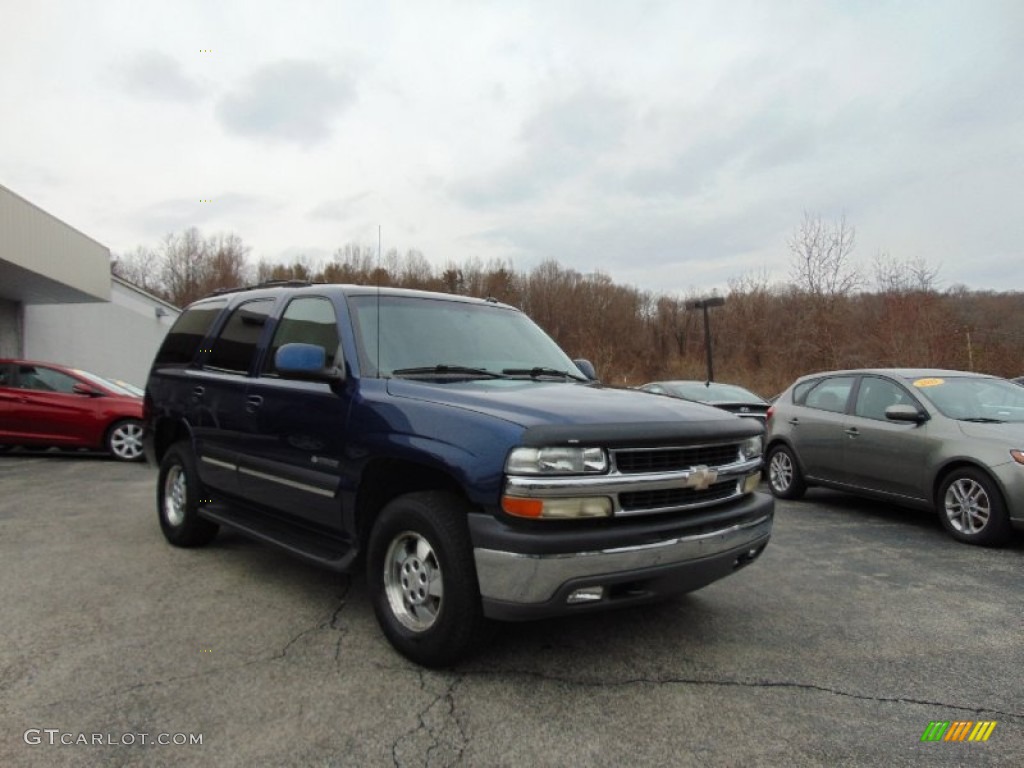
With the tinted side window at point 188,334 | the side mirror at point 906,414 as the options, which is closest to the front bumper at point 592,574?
the tinted side window at point 188,334

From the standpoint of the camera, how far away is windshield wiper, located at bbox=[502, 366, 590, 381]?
4079 mm

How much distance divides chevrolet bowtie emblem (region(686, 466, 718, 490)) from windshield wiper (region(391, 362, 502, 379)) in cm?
123

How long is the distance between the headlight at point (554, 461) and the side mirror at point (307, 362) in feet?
4.33

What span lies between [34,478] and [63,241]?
8493 millimetres

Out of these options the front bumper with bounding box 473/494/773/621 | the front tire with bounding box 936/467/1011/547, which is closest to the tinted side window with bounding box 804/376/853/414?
the front tire with bounding box 936/467/1011/547

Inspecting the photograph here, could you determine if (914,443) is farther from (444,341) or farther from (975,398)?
(444,341)

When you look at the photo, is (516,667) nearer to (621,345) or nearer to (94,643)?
(94,643)

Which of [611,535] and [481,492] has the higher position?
[481,492]

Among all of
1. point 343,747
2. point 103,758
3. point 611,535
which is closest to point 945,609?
point 611,535

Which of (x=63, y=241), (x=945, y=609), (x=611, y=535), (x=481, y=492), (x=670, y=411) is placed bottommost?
(x=945, y=609)

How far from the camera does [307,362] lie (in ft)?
12.0

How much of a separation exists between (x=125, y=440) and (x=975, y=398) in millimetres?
11333

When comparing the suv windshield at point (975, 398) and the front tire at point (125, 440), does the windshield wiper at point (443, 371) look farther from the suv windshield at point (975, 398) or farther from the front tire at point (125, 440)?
the front tire at point (125, 440)

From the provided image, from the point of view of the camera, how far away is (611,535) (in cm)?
290
